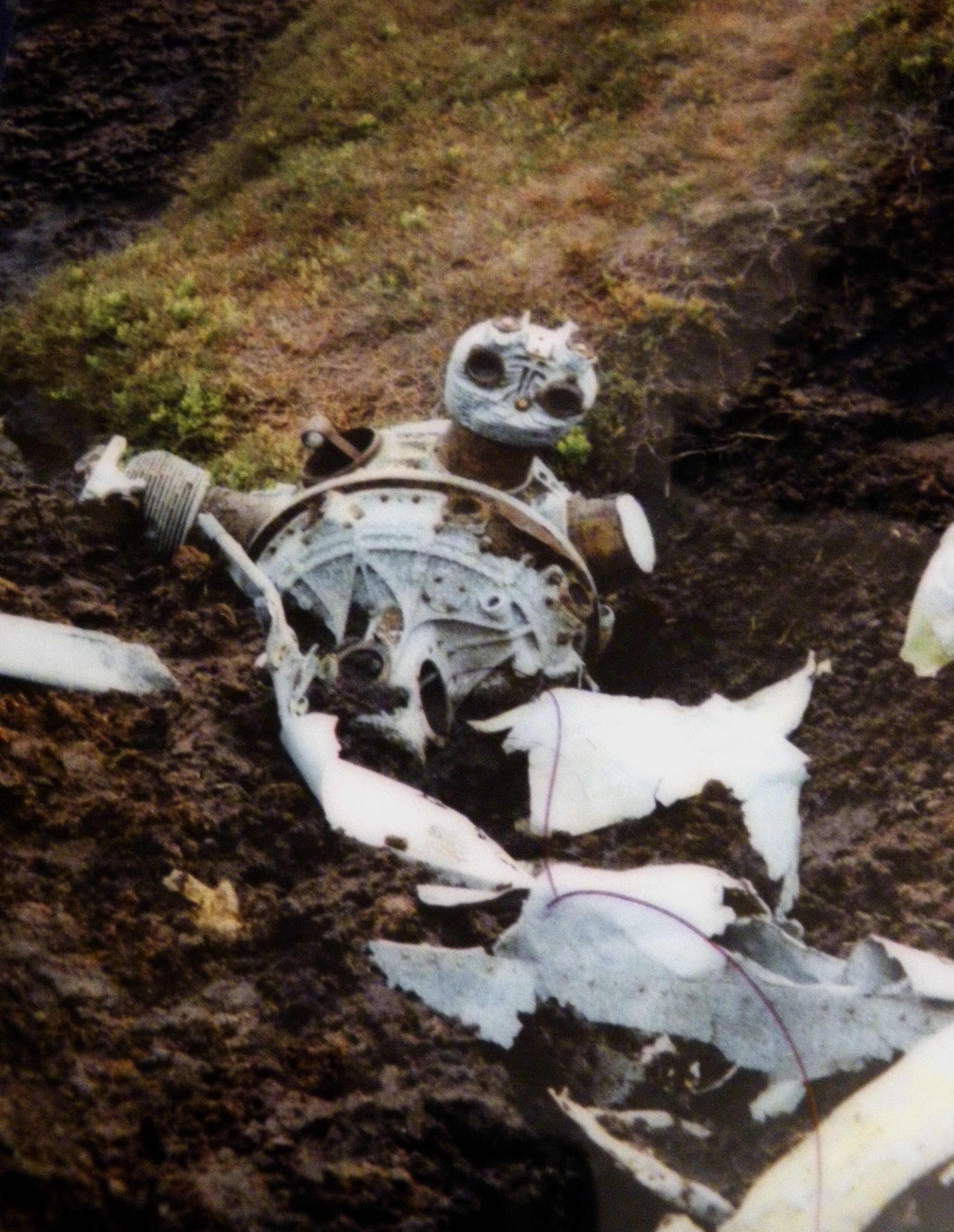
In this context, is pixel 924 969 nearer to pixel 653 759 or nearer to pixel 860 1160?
pixel 860 1160

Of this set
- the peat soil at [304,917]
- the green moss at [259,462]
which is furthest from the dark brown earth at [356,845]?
the green moss at [259,462]

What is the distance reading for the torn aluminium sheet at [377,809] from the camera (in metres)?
1.11

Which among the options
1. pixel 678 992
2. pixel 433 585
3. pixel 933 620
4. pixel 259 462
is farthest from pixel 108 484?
pixel 933 620

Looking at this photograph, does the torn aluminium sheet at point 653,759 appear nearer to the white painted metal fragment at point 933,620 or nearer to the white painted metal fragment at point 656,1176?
the white painted metal fragment at point 933,620

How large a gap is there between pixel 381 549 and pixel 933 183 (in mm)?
916

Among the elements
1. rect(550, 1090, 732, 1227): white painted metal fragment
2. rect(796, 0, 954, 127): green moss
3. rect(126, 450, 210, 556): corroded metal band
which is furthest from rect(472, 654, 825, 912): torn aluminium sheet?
rect(796, 0, 954, 127): green moss

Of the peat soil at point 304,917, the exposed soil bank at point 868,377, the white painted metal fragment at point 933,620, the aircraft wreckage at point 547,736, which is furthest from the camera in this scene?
the exposed soil bank at point 868,377

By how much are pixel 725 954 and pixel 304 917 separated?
1.23ft

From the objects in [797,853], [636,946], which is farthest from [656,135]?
[636,946]

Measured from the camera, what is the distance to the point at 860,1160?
963mm

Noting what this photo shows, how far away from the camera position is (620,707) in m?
1.25

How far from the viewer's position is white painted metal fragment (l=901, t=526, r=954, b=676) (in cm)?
129

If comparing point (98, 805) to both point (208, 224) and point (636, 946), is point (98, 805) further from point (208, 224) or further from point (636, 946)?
point (208, 224)

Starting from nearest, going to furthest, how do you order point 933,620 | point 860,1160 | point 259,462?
point 860,1160 → point 933,620 → point 259,462
